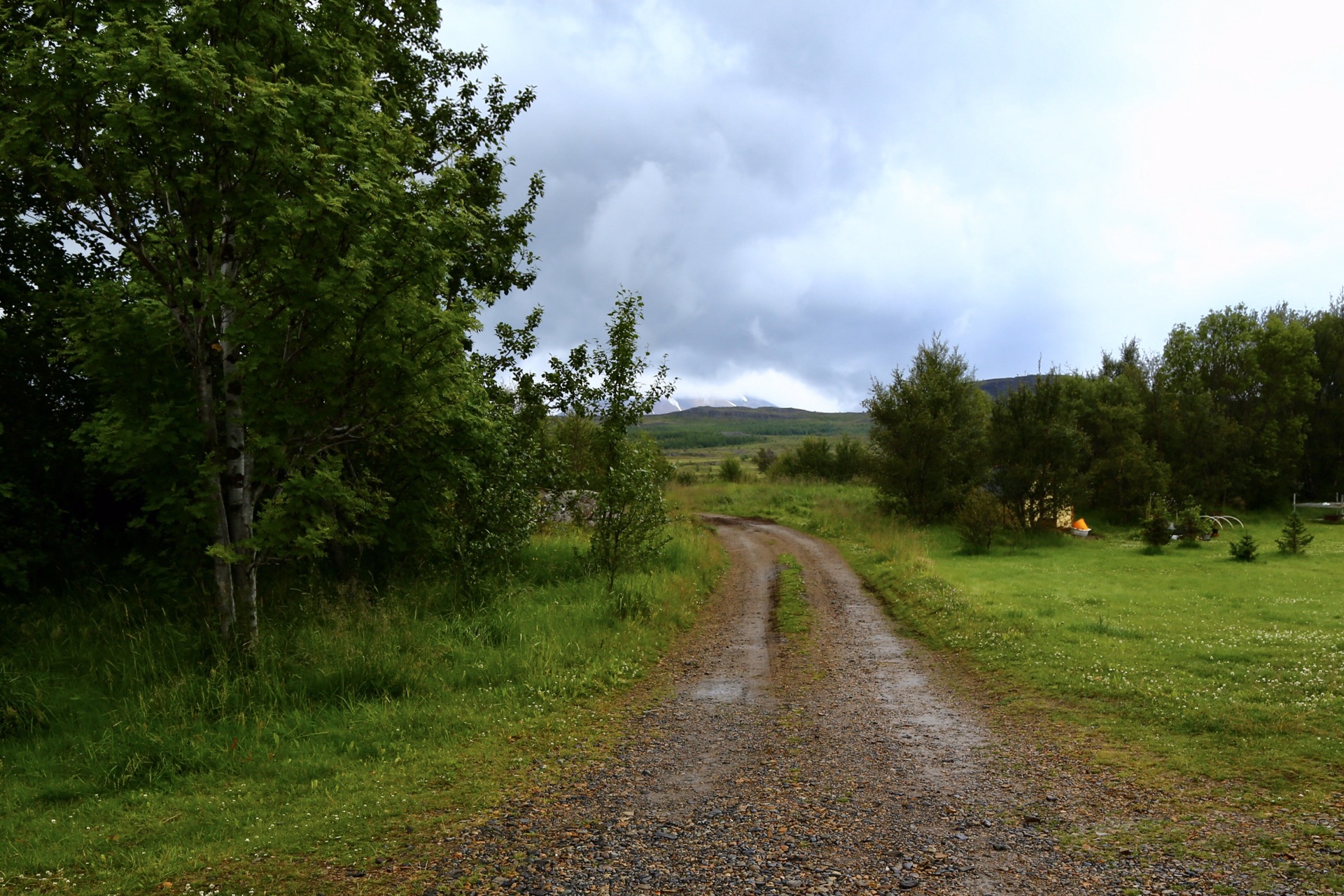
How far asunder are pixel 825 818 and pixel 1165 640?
10.0m

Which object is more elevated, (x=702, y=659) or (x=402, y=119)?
(x=402, y=119)

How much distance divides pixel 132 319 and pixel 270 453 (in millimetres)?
2661

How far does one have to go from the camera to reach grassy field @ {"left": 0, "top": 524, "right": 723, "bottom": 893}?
5.93 m

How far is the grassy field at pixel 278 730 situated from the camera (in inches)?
234

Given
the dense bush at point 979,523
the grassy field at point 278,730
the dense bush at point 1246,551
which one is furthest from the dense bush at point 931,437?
the grassy field at point 278,730

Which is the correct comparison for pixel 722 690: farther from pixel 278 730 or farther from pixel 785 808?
pixel 278 730

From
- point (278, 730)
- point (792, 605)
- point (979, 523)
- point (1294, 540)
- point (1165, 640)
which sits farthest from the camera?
point (979, 523)

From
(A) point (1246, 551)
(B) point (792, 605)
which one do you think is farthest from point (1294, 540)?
(B) point (792, 605)

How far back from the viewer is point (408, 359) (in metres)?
10.2

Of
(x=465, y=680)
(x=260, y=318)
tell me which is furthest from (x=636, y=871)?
(x=260, y=318)

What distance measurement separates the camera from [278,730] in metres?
8.41

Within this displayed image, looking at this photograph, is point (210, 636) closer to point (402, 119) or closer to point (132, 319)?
point (132, 319)

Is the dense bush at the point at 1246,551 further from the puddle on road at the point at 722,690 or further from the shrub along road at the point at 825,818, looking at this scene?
the puddle on road at the point at 722,690

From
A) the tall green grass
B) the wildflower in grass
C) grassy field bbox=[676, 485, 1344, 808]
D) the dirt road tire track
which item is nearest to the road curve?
the dirt road tire track
